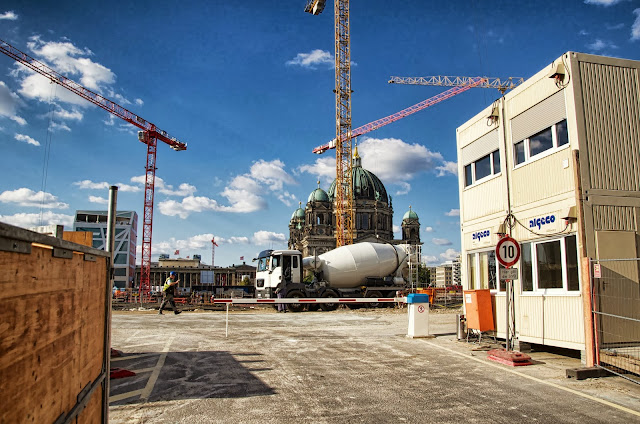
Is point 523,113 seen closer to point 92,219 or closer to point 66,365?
point 66,365

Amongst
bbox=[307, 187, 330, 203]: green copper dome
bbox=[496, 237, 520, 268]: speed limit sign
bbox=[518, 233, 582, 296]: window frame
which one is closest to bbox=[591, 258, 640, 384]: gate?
bbox=[518, 233, 582, 296]: window frame

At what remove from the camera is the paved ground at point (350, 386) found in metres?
5.94

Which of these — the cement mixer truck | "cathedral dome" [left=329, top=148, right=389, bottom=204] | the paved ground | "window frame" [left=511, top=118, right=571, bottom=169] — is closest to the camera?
the paved ground

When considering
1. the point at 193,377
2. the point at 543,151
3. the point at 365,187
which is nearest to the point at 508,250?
the point at 543,151

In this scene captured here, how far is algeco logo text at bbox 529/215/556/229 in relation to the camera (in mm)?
9913

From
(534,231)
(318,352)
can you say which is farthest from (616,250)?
(318,352)

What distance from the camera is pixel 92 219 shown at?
140750 mm

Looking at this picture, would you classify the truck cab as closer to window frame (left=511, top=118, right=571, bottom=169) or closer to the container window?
window frame (left=511, top=118, right=571, bottom=169)

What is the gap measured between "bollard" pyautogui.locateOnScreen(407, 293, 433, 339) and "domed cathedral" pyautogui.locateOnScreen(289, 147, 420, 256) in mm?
100376

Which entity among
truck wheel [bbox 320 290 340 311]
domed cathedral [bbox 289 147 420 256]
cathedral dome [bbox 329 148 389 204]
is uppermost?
cathedral dome [bbox 329 148 389 204]

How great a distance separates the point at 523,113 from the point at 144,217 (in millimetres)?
71588

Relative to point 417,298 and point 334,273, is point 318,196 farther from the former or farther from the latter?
point 417,298

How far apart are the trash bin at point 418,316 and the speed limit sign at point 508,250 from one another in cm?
406

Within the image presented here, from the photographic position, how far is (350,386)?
743cm
